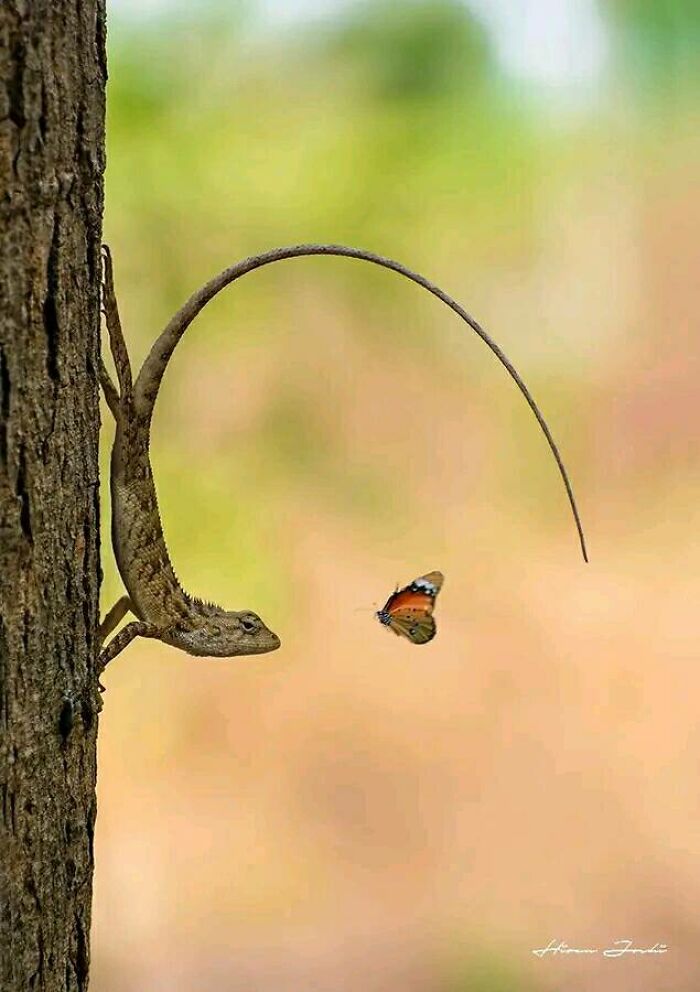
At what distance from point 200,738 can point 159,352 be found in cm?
145

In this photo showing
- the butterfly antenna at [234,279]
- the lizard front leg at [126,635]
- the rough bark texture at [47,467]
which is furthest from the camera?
the lizard front leg at [126,635]

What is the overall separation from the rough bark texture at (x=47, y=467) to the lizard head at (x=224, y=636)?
447mm

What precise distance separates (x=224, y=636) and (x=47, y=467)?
2.13 ft

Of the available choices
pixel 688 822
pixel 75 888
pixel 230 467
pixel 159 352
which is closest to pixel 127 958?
pixel 230 467

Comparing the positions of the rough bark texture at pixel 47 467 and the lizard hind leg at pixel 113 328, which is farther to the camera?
the lizard hind leg at pixel 113 328

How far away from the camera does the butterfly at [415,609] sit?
131cm

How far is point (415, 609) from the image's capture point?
4.34 ft

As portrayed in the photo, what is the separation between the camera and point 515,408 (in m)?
2.39

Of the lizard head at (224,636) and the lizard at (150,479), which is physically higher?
the lizard at (150,479)
